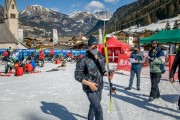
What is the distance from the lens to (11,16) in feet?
340

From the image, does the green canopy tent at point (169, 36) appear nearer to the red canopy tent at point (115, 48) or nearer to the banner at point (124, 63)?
the banner at point (124, 63)

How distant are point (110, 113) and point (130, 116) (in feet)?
1.77

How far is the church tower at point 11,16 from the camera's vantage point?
98312mm

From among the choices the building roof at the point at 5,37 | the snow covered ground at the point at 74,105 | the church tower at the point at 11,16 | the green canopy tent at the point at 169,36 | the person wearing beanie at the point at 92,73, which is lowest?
the snow covered ground at the point at 74,105

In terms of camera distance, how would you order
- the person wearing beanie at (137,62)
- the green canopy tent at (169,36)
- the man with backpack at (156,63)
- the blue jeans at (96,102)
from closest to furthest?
the blue jeans at (96,102) < the man with backpack at (156,63) < the person wearing beanie at (137,62) < the green canopy tent at (169,36)

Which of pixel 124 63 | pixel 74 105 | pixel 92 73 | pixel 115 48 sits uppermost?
pixel 115 48

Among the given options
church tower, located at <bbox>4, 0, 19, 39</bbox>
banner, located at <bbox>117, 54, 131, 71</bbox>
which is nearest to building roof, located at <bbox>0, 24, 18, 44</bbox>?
church tower, located at <bbox>4, 0, 19, 39</bbox>

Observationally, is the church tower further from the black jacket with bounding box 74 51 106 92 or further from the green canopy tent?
the black jacket with bounding box 74 51 106 92

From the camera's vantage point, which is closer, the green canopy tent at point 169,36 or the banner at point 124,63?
the banner at point 124,63

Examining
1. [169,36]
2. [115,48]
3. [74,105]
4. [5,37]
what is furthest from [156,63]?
[5,37]

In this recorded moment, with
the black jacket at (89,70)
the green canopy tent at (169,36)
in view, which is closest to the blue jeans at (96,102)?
the black jacket at (89,70)

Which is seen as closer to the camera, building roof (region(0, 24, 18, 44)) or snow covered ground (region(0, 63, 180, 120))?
snow covered ground (region(0, 63, 180, 120))

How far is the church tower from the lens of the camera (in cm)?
9831

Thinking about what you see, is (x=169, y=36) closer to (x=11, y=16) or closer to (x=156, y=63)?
(x=156, y=63)
